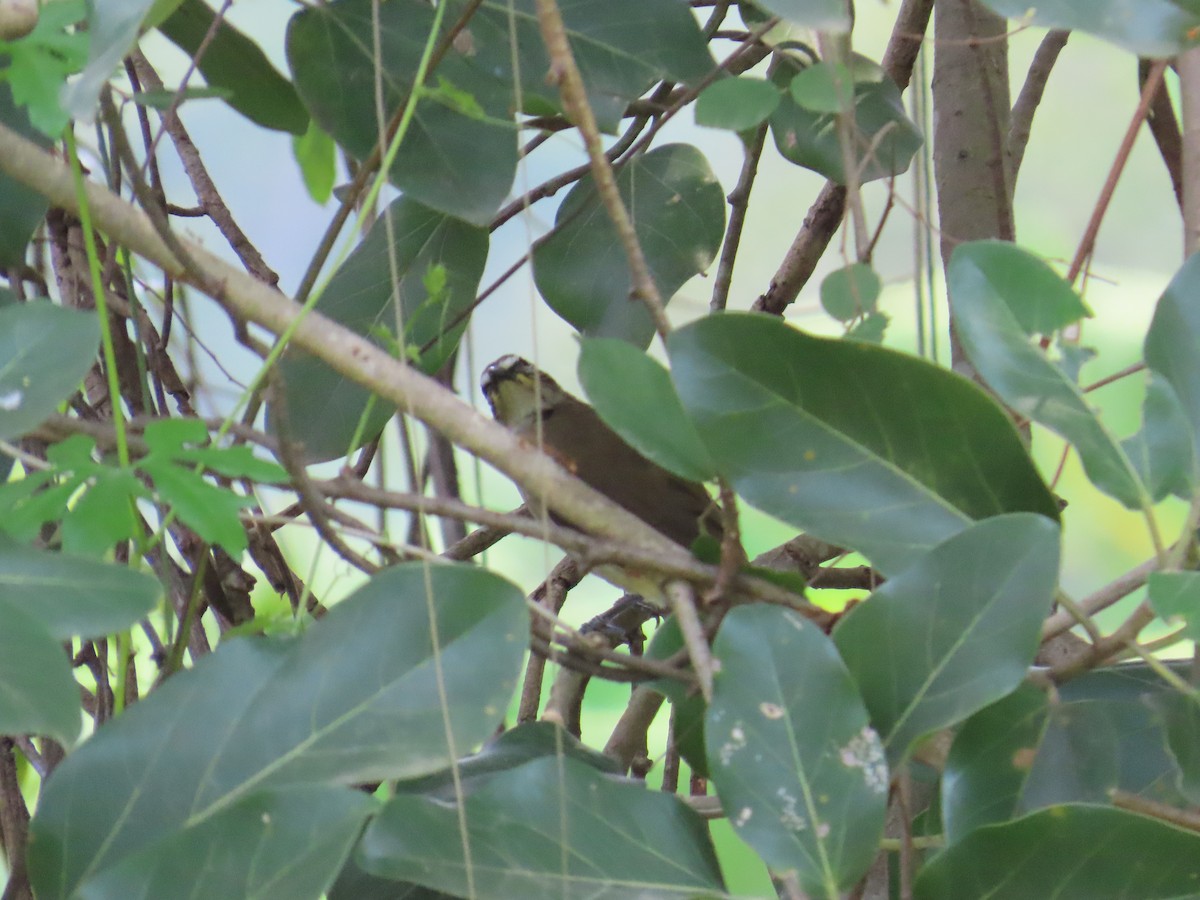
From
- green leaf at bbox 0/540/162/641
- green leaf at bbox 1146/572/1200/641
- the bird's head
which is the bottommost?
green leaf at bbox 1146/572/1200/641

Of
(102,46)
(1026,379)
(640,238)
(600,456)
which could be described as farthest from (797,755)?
(600,456)

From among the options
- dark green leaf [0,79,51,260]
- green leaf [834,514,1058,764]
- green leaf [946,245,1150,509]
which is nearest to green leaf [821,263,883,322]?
green leaf [946,245,1150,509]

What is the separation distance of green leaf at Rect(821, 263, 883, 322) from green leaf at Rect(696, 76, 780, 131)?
97 millimetres

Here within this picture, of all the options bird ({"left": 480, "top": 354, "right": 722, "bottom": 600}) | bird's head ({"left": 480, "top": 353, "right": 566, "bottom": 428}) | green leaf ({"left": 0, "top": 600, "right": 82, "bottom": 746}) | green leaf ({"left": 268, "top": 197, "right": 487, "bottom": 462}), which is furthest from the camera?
bird's head ({"left": 480, "top": 353, "right": 566, "bottom": 428})

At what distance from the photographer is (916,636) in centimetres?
58

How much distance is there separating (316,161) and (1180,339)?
0.66m

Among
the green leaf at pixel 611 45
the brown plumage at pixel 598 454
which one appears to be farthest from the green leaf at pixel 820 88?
the brown plumage at pixel 598 454

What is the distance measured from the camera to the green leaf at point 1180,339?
0.61 metres

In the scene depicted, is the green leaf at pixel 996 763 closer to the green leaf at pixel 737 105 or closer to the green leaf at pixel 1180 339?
the green leaf at pixel 1180 339

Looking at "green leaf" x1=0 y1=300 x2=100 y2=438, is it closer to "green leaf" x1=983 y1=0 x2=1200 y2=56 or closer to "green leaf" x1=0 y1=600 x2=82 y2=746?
"green leaf" x1=0 y1=600 x2=82 y2=746

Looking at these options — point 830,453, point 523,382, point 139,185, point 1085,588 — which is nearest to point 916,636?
point 830,453

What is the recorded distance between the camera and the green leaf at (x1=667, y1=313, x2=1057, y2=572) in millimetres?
597

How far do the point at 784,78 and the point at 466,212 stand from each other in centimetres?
32

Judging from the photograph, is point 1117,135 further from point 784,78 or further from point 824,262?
point 784,78
